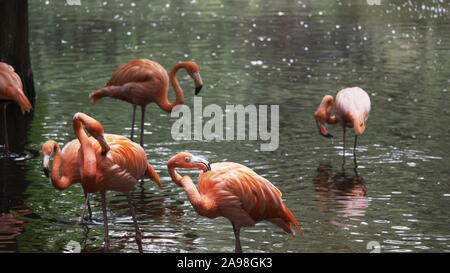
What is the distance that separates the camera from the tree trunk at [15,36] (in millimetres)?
11469

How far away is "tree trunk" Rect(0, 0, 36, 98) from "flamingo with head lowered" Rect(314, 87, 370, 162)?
419 centimetres

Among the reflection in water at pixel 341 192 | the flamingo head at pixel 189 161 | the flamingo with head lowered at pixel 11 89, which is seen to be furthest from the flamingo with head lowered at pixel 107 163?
the flamingo with head lowered at pixel 11 89

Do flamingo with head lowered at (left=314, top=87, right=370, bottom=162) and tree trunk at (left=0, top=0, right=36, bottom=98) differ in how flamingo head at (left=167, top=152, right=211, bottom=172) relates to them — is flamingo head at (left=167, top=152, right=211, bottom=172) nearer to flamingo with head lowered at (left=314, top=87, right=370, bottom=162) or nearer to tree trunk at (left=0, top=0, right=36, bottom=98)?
flamingo with head lowered at (left=314, top=87, right=370, bottom=162)

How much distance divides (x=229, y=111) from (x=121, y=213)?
4253 millimetres

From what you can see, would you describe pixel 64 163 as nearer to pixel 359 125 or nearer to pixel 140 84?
pixel 140 84

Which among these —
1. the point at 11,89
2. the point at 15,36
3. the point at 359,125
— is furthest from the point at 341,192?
the point at 15,36

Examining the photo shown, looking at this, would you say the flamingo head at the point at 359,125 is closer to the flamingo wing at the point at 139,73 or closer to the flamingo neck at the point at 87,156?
the flamingo wing at the point at 139,73

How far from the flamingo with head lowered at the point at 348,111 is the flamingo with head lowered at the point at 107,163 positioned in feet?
11.1

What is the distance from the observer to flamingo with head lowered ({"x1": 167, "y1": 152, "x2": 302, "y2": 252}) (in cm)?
585

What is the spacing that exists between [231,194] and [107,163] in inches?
35.9

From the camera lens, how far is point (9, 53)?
11500mm

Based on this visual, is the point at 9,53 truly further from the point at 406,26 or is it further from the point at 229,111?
the point at 406,26

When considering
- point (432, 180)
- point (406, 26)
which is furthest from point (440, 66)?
point (432, 180)

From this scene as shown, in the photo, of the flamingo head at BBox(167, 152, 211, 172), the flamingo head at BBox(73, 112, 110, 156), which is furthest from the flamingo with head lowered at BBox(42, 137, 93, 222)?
the flamingo head at BBox(167, 152, 211, 172)
